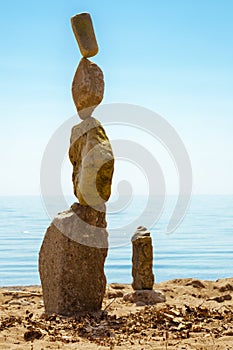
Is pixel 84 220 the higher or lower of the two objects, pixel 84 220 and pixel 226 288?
the higher

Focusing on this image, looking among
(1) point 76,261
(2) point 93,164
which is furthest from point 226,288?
(2) point 93,164

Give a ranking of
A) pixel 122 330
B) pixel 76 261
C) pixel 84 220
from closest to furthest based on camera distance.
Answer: pixel 122 330, pixel 76 261, pixel 84 220

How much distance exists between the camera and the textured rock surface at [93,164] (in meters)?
7.78

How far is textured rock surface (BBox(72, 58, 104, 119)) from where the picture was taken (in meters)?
8.22

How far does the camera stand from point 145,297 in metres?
10.2

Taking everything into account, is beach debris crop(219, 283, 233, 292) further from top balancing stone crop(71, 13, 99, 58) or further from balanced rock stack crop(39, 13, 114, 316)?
top balancing stone crop(71, 13, 99, 58)

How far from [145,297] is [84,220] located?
2893 mm

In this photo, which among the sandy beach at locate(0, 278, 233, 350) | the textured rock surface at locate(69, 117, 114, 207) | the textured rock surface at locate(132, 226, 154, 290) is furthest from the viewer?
the textured rock surface at locate(132, 226, 154, 290)

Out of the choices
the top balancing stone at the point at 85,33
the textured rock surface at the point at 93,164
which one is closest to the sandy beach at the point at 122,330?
the textured rock surface at the point at 93,164

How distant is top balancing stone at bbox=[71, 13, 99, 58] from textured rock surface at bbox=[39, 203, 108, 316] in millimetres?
2600

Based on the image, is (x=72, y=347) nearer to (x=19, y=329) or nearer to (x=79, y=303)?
(x=19, y=329)

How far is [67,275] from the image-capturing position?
26.3 ft

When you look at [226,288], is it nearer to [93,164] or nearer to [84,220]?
[84,220]

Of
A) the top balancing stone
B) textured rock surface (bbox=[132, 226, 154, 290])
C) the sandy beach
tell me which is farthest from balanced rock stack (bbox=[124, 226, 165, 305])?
the top balancing stone
